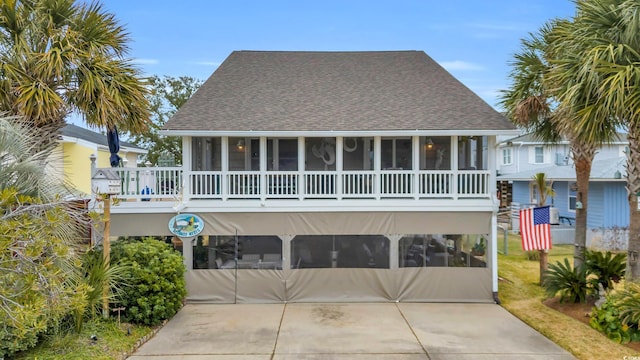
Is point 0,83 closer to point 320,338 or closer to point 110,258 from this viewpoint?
point 110,258

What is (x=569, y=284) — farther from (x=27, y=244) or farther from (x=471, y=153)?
(x=27, y=244)

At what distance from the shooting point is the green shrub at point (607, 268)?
970 centimetres


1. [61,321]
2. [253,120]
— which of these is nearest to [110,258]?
[61,321]

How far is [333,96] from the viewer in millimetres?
12922

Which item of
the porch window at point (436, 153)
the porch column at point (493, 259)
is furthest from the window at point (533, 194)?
the porch column at point (493, 259)

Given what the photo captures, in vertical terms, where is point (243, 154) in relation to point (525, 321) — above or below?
above

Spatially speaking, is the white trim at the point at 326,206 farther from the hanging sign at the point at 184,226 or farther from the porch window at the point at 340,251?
the porch window at the point at 340,251

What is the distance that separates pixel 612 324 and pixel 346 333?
5.21 m

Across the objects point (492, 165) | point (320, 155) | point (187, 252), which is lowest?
point (187, 252)

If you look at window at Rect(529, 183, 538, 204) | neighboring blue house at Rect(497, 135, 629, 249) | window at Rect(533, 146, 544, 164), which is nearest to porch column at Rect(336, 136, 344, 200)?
neighboring blue house at Rect(497, 135, 629, 249)

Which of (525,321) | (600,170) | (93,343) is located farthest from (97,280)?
(600,170)

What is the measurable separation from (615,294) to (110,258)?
423 inches

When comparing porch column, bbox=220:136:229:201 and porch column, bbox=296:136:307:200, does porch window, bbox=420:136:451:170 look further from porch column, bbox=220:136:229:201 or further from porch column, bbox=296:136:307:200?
porch column, bbox=220:136:229:201

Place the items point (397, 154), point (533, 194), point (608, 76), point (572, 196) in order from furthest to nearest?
point (533, 194) → point (572, 196) → point (397, 154) → point (608, 76)
